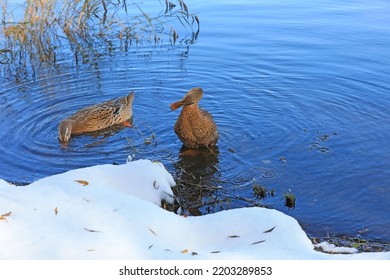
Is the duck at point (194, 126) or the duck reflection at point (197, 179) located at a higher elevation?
the duck at point (194, 126)

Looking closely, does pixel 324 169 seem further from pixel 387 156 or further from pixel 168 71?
pixel 168 71

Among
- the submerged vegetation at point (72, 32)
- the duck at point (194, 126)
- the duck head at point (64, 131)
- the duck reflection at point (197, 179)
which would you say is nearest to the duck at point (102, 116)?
the duck head at point (64, 131)

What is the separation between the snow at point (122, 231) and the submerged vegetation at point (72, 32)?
24.8 feet

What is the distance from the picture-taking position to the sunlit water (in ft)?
23.5

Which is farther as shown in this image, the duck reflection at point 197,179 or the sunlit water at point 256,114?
the sunlit water at point 256,114

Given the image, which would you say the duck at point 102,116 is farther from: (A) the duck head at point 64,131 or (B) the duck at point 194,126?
(B) the duck at point 194,126

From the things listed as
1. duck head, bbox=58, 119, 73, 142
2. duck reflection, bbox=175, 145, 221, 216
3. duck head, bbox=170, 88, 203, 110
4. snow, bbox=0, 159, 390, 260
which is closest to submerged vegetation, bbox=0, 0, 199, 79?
duck head, bbox=58, 119, 73, 142

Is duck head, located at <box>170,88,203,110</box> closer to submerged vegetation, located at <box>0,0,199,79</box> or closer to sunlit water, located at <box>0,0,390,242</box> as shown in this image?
sunlit water, located at <box>0,0,390,242</box>

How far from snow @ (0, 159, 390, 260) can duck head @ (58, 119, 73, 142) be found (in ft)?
12.1

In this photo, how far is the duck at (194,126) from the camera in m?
8.27

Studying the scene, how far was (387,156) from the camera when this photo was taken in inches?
314

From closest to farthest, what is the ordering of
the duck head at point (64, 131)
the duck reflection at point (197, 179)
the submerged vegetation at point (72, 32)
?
the duck reflection at point (197, 179)
the duck head at point (64, 131)
the submerged vegetation at point (72, 32)

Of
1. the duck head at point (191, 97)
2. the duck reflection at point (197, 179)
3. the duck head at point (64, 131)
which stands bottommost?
the duck reflection at point (197, 179)

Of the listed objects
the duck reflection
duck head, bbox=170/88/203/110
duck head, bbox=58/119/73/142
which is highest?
duck head, bbox=170/88/203/110
